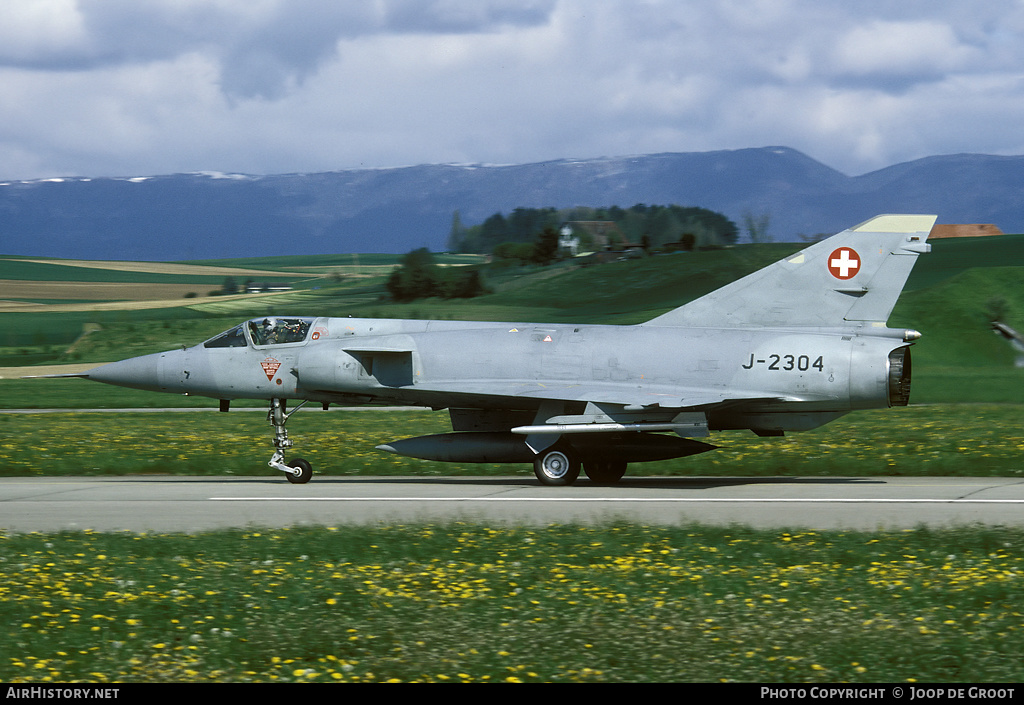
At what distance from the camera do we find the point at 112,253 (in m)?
179

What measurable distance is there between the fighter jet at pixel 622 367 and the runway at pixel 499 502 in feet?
2.41

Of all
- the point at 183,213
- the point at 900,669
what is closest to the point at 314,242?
the point at 183,213

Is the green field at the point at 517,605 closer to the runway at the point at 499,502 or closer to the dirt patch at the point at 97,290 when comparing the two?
the runway at the point at 499,502

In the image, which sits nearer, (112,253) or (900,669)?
(900,669)

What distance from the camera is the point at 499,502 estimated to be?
15.4m

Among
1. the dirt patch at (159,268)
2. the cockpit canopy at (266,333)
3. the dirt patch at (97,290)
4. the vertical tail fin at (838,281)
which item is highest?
the dirt patch at (159,268)

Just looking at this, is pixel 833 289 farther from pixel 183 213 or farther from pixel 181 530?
pixel 183 213

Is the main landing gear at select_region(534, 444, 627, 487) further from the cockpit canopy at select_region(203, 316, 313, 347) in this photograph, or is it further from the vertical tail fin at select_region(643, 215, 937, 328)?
the cockpit canopy at select_region(203, 316, 313, 347)

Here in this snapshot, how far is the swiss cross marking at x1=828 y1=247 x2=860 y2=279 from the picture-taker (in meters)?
17.3

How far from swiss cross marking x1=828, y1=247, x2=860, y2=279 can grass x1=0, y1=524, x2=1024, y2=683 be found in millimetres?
6491

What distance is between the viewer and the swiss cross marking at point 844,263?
17.3 metres

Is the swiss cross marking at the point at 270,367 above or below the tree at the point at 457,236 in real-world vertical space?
below

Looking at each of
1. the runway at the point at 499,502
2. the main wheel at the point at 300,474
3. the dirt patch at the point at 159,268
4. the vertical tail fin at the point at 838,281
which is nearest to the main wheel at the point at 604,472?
the runway at the point at 499,502
